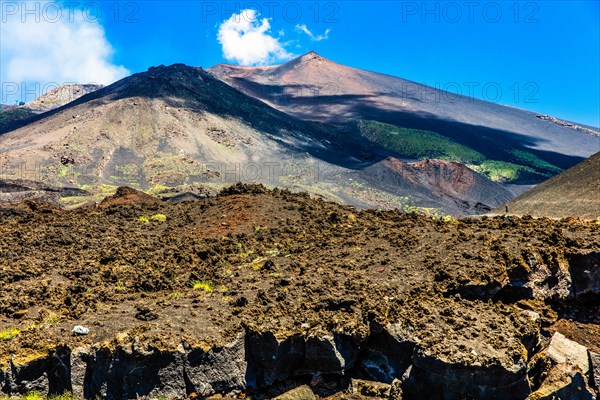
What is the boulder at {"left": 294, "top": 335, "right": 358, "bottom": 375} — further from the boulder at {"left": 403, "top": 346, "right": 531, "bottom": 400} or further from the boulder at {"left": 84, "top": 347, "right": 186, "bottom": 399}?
the boulder at {"left": 84, "top": 347, "right": 186, "bottom": 399}

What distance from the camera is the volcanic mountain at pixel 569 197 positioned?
2814 cm

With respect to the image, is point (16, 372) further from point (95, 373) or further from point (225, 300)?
point (225, 300)

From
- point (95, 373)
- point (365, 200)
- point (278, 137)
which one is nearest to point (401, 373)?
point (95, 373)

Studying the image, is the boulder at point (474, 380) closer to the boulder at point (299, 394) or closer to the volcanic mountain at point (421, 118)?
the boulder at point (299, 394)

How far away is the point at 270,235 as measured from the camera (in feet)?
52.0

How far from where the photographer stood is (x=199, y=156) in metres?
58.1

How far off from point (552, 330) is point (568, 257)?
1692mm

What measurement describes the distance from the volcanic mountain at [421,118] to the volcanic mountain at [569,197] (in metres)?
47.7

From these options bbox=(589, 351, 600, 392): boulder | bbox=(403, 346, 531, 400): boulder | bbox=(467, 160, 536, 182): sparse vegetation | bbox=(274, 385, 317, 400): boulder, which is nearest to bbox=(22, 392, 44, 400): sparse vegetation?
bbox=(274, 385, 317, 400): boulder

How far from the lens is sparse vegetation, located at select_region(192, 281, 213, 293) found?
11.9m

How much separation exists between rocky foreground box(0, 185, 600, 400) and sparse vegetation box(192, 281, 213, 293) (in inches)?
1.8

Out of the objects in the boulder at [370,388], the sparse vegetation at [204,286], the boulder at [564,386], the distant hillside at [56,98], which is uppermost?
the distant hillside at [56,98]

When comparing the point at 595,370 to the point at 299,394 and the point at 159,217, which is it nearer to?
the point at 299,394

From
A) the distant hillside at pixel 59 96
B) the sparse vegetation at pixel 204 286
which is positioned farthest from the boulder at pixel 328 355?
the distant hillside at pixel 59 96
